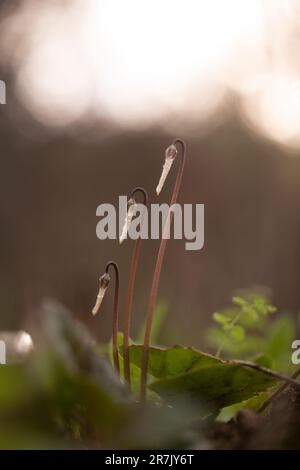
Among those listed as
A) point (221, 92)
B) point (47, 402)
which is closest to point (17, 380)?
point (47, 402)

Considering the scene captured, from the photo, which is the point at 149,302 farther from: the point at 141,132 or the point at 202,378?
the point at 141,132

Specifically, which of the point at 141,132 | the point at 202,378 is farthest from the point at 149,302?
the point at 141,132

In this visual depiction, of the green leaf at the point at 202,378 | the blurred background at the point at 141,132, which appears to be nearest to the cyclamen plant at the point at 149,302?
the green leaf at the point at 202,378

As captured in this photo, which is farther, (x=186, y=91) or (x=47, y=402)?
(x=186, y=91)

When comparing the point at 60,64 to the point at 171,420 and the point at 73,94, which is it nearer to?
the point at 73,94

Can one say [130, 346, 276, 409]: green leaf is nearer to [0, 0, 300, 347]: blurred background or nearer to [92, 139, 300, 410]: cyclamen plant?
[92, 139, 300, 410]: cyclamen plant

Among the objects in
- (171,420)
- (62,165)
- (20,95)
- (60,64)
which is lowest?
(171,420)
